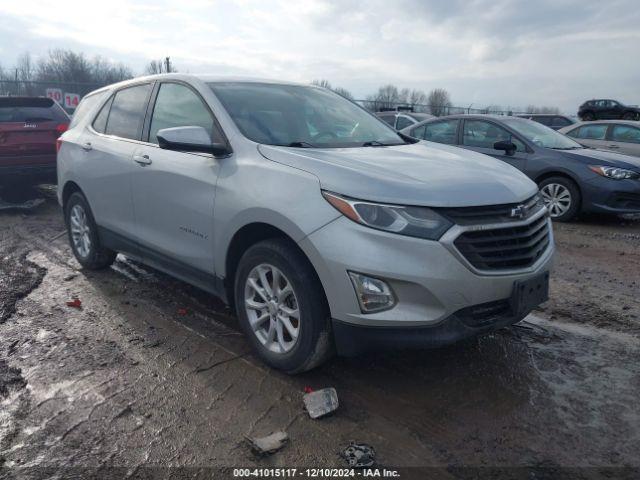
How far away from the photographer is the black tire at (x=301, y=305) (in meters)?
2.92

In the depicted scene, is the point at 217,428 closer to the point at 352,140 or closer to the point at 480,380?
the point at 480,380

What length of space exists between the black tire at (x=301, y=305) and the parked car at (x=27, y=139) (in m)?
6.78

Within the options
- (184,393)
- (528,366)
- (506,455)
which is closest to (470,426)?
(506,455)

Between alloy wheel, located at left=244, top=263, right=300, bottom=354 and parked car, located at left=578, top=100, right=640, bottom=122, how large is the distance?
29.7m

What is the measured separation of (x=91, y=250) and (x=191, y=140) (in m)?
2.48

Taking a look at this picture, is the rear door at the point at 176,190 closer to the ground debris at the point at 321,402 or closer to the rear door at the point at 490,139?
the ground debris at the point at 321,402

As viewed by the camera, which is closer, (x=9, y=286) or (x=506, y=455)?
(x=506, y=455)

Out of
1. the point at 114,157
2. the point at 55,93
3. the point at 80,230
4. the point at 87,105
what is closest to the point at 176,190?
the point at 114,157

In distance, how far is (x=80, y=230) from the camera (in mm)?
5406

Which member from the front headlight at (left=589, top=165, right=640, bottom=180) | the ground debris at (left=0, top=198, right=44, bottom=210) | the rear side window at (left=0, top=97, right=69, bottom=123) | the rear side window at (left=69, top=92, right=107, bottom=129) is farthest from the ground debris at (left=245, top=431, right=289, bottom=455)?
the rear side window at (left=0, top=97, right=69, bottom=123)

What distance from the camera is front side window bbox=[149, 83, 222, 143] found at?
3.73 metres

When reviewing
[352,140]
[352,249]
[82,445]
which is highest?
[352,140]

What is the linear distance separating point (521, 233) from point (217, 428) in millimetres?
1975

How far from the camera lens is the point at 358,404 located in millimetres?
2982
